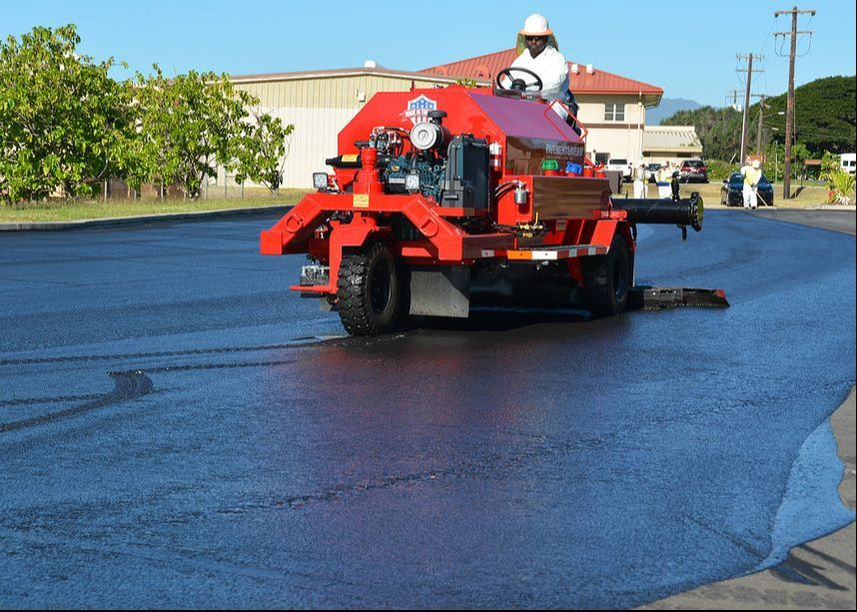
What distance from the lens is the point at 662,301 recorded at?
13.9 m

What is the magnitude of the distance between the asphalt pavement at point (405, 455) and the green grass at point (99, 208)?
47.8ft

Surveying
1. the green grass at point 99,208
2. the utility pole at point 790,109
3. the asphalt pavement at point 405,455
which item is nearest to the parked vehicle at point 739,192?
the utility pole at point 790,109

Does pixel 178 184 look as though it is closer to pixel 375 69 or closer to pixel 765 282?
pixel 375 69

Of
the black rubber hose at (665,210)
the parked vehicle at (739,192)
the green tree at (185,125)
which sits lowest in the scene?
the parked vehicle at (739,192)

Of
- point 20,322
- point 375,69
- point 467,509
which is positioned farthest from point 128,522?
point 375,69

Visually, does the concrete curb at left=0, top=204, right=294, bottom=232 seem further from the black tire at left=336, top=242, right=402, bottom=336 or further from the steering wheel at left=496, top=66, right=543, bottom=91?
the black tire at left=336, top=242, right=402, bottom=336

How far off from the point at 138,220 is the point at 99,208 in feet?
10.00

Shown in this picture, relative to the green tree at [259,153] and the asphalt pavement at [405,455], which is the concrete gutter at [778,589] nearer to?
the asphalt pavement at [405,455]

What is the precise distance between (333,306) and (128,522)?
6125 millimetres

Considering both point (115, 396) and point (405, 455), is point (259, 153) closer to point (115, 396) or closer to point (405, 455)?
point (115, 396)

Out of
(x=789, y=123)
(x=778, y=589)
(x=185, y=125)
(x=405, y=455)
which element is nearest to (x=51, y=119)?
(x=185, y=125)

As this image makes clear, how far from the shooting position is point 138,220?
2838cm

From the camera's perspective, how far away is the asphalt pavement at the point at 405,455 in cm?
479

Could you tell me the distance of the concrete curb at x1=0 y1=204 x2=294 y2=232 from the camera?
25.4 meters
